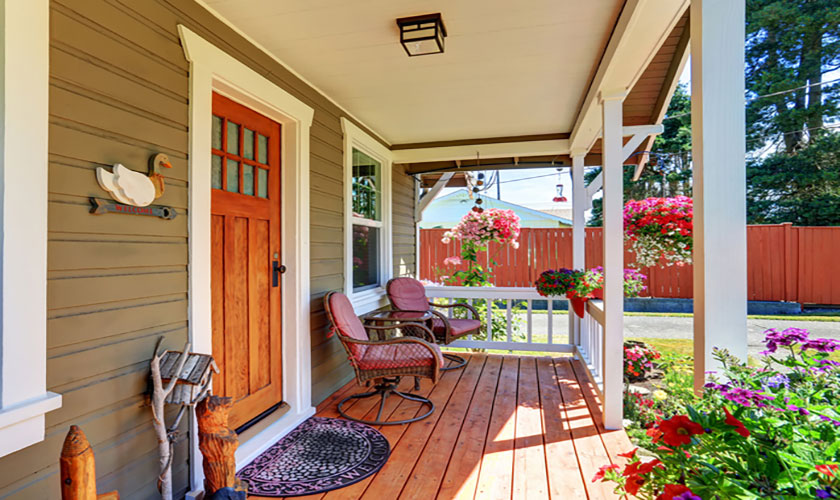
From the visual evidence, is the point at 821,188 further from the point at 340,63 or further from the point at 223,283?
the point at 223,283

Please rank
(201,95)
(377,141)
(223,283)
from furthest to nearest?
(377,141), (223,283), (201,95)

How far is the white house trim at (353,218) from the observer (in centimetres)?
367

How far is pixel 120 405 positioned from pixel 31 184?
2.84 ft

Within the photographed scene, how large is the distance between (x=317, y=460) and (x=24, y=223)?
5.69 ft

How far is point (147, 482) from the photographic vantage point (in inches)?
70.9

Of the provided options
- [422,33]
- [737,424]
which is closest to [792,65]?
[422,33]

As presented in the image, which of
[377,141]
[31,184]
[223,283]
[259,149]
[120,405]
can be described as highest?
[377,141]

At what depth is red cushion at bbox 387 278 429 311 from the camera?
14.4ft

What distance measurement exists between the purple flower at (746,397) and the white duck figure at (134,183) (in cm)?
200

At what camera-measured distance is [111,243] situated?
5.32 feet

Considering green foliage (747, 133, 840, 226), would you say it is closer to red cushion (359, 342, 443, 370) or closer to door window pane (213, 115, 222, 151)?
red cushion (359, 342, 443, 370)

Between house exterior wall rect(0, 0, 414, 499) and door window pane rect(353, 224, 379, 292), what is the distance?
2.12 m

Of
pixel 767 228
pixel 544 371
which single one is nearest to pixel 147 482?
pixel 544 371

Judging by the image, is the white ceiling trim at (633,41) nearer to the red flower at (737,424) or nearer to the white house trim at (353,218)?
the red flower at (737,424)
